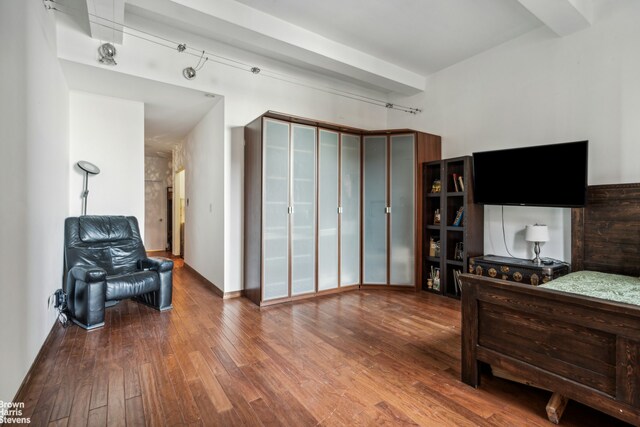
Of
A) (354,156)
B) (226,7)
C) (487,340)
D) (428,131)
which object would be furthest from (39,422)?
(428,131)

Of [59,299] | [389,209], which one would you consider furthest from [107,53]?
[389,209]

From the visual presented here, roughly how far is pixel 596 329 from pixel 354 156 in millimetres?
3377

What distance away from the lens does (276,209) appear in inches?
152

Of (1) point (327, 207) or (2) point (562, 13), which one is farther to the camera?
(1) point (327, 207)

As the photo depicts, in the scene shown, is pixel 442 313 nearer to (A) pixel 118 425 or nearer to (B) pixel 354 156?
(B) pixel 354 156

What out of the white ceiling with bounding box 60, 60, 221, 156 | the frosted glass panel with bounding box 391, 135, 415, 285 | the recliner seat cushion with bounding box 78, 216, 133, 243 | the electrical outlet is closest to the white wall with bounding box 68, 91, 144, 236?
the white ceiling with bounding box 60, 60, 221, 156

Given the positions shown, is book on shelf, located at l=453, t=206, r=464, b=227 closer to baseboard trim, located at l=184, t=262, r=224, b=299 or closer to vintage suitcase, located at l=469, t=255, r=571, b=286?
vintage suitcase, located at l=469, t=255, r=571, b=286

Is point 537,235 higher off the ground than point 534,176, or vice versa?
point 534,176

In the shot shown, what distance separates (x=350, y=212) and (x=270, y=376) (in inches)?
107

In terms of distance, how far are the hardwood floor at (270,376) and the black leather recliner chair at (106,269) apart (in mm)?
213

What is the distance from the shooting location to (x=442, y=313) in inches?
137

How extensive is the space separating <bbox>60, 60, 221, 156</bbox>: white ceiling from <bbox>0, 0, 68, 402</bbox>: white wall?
0.42 meters

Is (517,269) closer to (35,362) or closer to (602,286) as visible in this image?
(602,286)

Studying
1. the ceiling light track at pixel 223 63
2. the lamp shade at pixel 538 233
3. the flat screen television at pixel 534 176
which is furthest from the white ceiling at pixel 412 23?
the lamp shade at pixel 538 233
